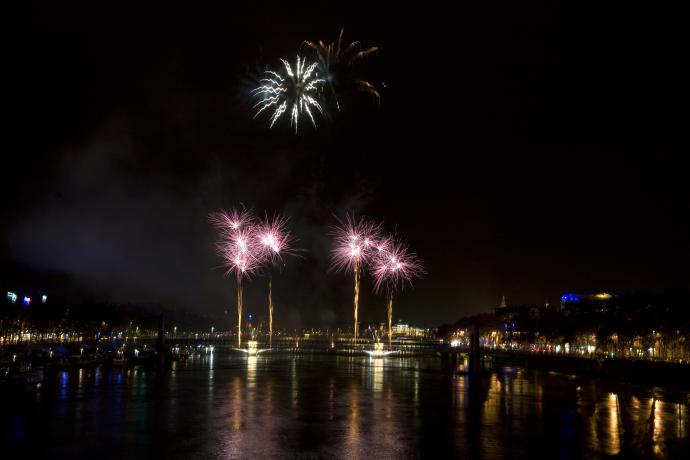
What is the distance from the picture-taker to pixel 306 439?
2511 cm

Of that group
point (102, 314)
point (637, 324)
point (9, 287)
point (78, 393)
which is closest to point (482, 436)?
point (78, 393)

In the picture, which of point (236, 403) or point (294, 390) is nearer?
point (236, 403)

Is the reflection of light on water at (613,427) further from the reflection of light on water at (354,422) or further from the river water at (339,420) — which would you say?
the reflection of light on water at (354,422)

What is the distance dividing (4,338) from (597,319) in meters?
98.8

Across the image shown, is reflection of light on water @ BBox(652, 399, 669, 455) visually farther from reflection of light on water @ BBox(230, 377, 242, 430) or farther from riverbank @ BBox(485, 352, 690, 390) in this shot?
reflection of light on water @ BBox(230, 377, 242, 430)

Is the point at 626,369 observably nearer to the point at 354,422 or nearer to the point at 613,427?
the point at 613,427

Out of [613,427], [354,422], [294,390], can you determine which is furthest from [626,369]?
[354,422]

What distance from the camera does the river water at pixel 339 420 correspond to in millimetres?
23188

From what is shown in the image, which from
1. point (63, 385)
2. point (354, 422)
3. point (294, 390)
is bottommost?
point (294, 390)

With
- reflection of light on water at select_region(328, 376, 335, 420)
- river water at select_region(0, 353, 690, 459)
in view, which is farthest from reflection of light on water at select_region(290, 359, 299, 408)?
reflection of light on water at select_region(328, 376, 335, 420)

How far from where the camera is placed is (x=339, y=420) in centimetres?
3061

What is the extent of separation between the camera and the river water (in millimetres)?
23188

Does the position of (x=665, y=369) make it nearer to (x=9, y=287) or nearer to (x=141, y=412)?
(x=141, y=412)

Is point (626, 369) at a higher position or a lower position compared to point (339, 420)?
higher
